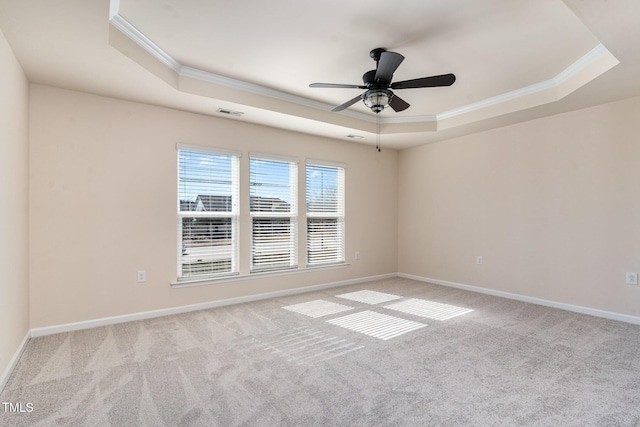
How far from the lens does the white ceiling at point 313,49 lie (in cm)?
236

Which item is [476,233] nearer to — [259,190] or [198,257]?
[259,190]

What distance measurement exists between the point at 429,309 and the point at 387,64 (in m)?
2.98

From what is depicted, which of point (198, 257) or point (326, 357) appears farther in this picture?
point (198, 257)

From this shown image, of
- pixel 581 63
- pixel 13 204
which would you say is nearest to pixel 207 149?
pixel 13 204

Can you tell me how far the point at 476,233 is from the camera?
5.21 m

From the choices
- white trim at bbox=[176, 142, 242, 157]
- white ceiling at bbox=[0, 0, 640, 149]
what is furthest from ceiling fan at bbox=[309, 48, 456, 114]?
white trim at bbox=[176, 142, 242, 157]

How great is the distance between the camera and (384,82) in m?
3.00

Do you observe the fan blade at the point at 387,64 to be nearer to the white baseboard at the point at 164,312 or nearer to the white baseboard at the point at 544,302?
the white baseboard at the point at 164,312

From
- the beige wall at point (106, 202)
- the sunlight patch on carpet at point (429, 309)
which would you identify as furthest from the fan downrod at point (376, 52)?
the sunlight patch on carpet at point (429, 309)

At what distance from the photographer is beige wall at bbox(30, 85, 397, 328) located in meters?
3.26

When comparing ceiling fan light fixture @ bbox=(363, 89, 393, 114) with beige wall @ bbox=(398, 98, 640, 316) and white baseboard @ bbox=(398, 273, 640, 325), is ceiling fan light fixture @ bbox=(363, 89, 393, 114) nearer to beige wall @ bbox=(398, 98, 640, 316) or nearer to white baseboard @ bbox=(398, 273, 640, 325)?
beige wall @ bbox=(398, 98, 640, 316)

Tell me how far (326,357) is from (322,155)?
339 centimetres

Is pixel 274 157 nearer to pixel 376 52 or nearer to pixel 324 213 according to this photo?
pixel 324 213

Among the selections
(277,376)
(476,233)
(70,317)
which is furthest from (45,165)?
(476,233)
